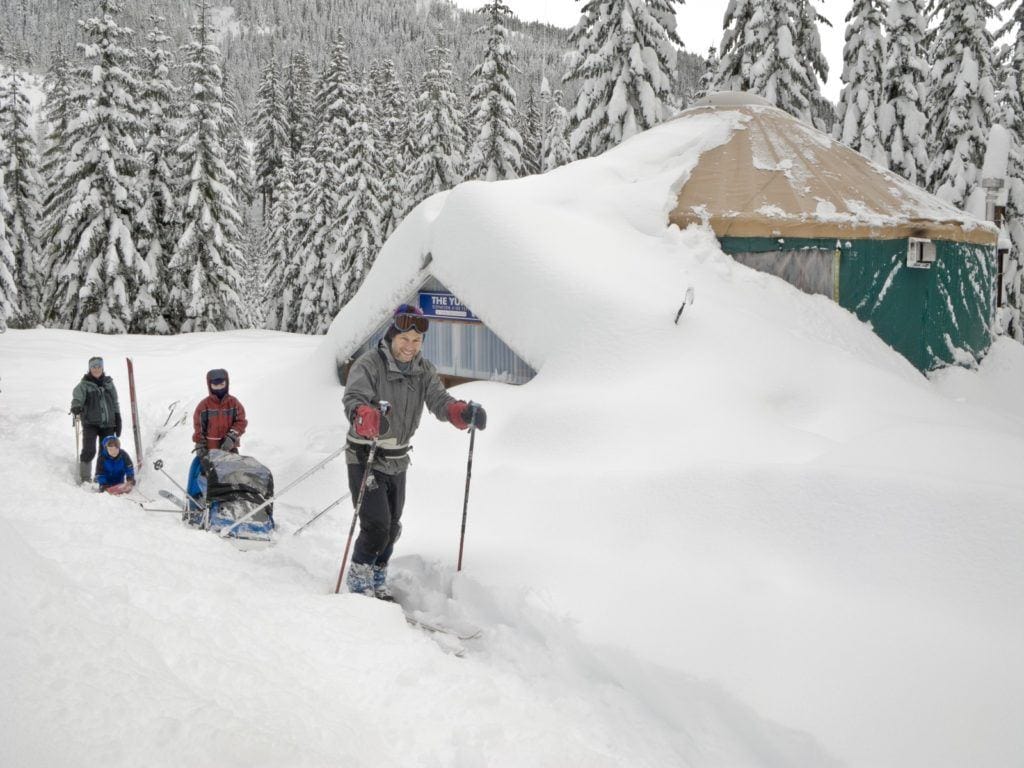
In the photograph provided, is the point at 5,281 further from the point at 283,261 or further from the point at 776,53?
the point at 776,53

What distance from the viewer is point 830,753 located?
11.2 ft

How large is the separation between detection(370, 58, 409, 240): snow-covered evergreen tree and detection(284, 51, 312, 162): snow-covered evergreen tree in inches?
236

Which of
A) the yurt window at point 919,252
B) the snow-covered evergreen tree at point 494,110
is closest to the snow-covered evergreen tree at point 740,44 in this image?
the snow-covered evergreen tree at point 494,110

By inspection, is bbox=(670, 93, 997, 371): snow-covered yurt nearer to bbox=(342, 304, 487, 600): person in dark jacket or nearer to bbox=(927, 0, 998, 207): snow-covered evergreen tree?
bbox=(342, 304, 487, 600): person in dark jacket

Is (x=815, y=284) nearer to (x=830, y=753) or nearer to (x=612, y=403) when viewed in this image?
(x=612, y=403)

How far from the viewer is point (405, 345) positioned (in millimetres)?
4934

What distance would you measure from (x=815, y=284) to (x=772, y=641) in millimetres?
6867

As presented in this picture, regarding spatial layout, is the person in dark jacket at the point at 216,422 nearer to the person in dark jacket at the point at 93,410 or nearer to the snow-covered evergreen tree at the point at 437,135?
the person in dark jacket at the point at 93,410

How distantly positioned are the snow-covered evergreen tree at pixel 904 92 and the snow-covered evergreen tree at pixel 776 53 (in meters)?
2.30

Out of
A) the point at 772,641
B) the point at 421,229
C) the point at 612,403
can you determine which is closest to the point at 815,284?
the point at 612,403

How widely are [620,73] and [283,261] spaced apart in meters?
24.9

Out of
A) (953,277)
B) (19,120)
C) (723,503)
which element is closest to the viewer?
(723,503)

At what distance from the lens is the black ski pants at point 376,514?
495 centimetres

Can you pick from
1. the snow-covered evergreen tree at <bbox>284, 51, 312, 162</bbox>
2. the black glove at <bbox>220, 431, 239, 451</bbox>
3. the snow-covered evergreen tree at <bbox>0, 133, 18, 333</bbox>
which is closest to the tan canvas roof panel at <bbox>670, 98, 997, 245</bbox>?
the black glove at <bbox>220, 431, 239, 451</bbox>
